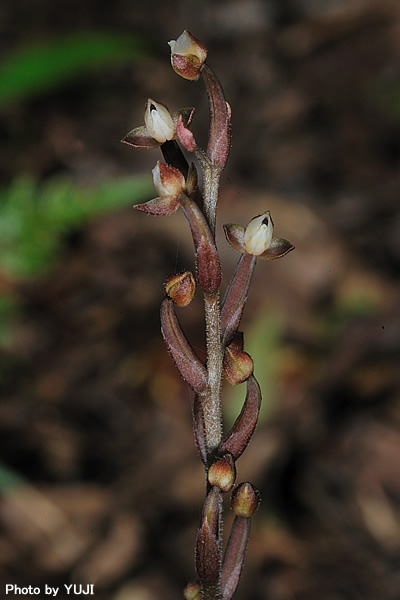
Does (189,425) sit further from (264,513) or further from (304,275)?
(304,275)

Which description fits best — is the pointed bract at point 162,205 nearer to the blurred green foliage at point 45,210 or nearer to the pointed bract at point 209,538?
the pointed bract at point 209,538

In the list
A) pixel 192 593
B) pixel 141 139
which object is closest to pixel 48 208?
pixel 141 139

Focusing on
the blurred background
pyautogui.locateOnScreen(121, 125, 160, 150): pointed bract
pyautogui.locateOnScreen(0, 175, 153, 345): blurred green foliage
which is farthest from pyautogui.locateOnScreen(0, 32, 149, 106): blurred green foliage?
pyautogui.locateOnScreen(121, 125, 160, 150): pointed bract

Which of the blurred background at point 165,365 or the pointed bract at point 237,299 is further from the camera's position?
the blurred background at point 165,365

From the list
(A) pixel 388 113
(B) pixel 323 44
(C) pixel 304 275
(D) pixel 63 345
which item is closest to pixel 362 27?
(B) pixel 323 44

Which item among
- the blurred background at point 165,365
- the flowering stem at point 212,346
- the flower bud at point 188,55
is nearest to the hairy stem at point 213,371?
the flowering stem at point 212,346

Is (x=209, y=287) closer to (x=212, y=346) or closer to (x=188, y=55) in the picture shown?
(x=212, y=346)
